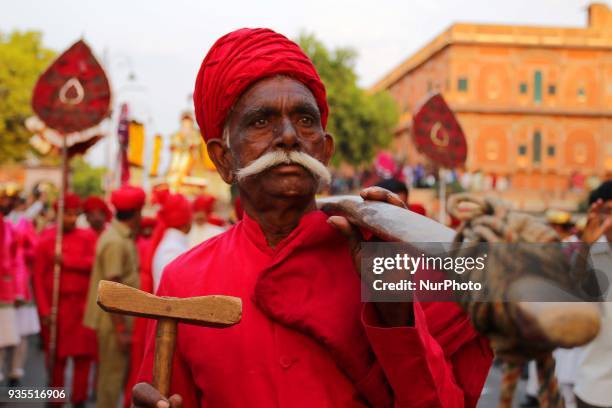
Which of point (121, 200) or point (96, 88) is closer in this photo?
point (121, 200)

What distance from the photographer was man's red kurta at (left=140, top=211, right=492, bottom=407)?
1849 millimetres

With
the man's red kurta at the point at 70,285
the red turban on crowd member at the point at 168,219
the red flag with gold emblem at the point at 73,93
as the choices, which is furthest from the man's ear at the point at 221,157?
the man's red kurta at the point at 70,285

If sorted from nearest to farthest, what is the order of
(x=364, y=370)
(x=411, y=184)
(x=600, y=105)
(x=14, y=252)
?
(x=364, y=370) → (x=14, y=252) → (x=411, y=184) → (x=600, y=105)

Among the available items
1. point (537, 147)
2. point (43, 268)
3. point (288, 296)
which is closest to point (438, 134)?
point (43, 268)

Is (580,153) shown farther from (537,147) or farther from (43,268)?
(43,268)

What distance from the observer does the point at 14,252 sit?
26.7ft

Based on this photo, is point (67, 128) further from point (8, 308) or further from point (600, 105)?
point (600, 105)

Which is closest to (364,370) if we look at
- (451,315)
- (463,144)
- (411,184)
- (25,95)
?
(451,315)

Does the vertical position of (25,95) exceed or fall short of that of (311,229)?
it exceeds it

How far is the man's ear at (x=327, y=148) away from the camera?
2.17 m

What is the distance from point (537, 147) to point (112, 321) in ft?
165

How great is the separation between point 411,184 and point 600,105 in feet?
62.0

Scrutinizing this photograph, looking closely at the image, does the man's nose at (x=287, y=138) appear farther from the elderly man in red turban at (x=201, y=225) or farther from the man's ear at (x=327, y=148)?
the elderly man in red turban at (x=201, y=225)

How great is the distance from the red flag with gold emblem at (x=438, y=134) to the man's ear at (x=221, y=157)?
21.1 ft
